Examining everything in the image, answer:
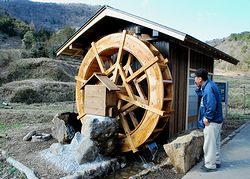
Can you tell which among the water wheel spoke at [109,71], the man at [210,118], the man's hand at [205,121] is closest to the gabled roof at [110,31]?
the water wheel spoke at [109,71]

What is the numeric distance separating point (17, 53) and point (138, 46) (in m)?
20.4

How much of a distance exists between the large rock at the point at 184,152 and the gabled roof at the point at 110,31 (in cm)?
228

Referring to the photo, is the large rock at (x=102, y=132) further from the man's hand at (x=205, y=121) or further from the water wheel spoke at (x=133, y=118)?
the man's hand at (x=205, y=121)

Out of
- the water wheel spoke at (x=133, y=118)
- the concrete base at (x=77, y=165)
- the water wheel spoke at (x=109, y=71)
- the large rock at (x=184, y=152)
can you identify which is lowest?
the concrete base at (x=77, y=165)

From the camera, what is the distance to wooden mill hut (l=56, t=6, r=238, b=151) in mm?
6879

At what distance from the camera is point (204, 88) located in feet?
16.6

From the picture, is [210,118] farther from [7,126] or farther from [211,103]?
[7,126]

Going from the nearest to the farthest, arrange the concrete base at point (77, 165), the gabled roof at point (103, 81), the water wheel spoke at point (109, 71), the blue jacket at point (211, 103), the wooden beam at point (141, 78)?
the blue jacket at point (211, 103), the concrete base at point (77, 165), the gabled roof at point (103, 81), the wooden beam at point (141, 78), the water wheel spoke at point (109, 71)

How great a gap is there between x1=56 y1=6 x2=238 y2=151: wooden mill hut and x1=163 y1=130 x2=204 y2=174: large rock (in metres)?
1.30

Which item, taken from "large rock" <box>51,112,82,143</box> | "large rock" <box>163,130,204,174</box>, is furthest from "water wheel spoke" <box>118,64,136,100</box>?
"large rock" <box>163,130,204,174</box>

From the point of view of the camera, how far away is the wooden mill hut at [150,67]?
22.6 ft

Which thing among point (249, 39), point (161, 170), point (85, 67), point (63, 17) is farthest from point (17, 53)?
point (63, 17)

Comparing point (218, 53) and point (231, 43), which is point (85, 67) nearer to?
point (218, 53)

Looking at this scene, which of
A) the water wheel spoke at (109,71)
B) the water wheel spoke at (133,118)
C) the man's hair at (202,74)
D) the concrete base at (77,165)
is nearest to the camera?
the man's hair at (202,74)
